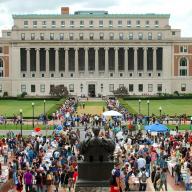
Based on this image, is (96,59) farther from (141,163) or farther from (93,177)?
(93,177)

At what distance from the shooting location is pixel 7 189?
1153 inches

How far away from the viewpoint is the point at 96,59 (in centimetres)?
14438

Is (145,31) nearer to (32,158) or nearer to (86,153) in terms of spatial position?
(32,158)

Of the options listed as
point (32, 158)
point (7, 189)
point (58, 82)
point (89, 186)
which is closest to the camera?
point (89, 186)

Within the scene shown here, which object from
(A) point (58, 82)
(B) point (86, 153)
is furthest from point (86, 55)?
(B) point (86, 153)

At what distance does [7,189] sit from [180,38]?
119 meters

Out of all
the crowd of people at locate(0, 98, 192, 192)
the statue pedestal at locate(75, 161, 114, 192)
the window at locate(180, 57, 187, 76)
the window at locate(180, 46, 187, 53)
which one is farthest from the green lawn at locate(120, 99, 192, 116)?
the statue pedestal at locate(75, 161, 114, 192)

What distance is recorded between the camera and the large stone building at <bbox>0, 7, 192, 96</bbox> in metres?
144

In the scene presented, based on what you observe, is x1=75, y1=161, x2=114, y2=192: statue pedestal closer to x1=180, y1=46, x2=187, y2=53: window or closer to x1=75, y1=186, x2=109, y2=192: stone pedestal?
x1=75, y1=186, x2=109, y2=192: stone pedestal

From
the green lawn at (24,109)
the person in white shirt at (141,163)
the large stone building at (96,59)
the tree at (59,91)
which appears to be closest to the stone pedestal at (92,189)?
the person in white shirt at (141,163)

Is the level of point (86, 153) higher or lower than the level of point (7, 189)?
higher

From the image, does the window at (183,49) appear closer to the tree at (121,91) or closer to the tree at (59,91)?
Result: the tree at (121,91)

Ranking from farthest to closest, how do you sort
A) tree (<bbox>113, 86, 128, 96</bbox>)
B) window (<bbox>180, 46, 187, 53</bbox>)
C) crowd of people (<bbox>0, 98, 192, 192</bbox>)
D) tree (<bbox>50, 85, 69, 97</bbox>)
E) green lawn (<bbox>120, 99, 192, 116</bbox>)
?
window (<bbox>180, 46, 187, 53</bbox>)
tree (<bbox>113, 86, 128, 96</bbox>)
tree (<bbox>50, 85, 69, 97</bbox>)
green lawn (<bbox>120, 99, 192, 116</bbox>)
crowd of people (<bbox>0, 98, 192, 192</bbox>)

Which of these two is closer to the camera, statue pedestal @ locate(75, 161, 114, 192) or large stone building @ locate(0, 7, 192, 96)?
statue pedestal @ locate(75, 161, 114, 192)
